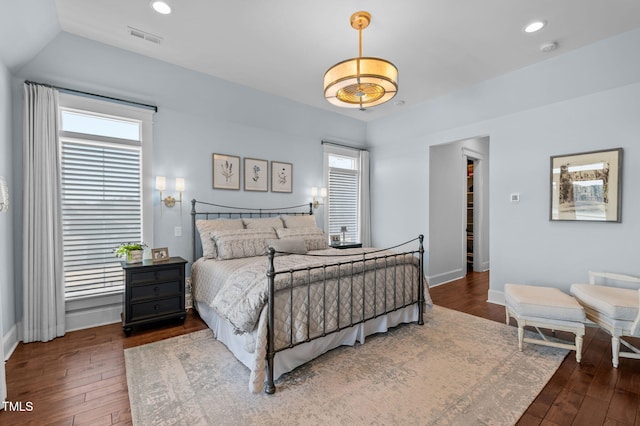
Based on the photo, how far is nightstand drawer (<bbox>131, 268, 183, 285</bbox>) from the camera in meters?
3.25

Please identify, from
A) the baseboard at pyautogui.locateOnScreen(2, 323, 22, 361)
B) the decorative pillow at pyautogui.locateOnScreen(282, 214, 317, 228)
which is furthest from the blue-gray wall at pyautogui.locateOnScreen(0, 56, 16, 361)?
the decorative pillow at pyautogui.locateOnScreen(282, 214, 317, 228)

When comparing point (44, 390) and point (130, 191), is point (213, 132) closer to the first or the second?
point (130, 191)

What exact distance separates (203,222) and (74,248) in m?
1.39

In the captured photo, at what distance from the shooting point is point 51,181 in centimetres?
310

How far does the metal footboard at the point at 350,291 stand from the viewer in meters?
2.28

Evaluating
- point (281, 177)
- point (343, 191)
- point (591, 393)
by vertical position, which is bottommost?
point (591, 393)

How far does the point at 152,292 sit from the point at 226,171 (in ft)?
6.34

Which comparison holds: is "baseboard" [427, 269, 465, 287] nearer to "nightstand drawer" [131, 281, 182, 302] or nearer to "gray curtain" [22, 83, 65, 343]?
"nightstand drawer" [131, 281, 182, 302]

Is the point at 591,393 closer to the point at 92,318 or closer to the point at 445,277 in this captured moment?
the point at 445,277

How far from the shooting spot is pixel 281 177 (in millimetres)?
5051

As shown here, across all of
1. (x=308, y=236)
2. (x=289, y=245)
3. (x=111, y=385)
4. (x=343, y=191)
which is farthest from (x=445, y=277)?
(x=111, y=385)

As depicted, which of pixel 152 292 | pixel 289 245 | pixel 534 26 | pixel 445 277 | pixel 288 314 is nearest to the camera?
pixel 288 314

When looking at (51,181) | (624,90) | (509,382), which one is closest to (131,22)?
(51,181)

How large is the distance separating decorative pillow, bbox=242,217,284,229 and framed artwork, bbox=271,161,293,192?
0.67m
